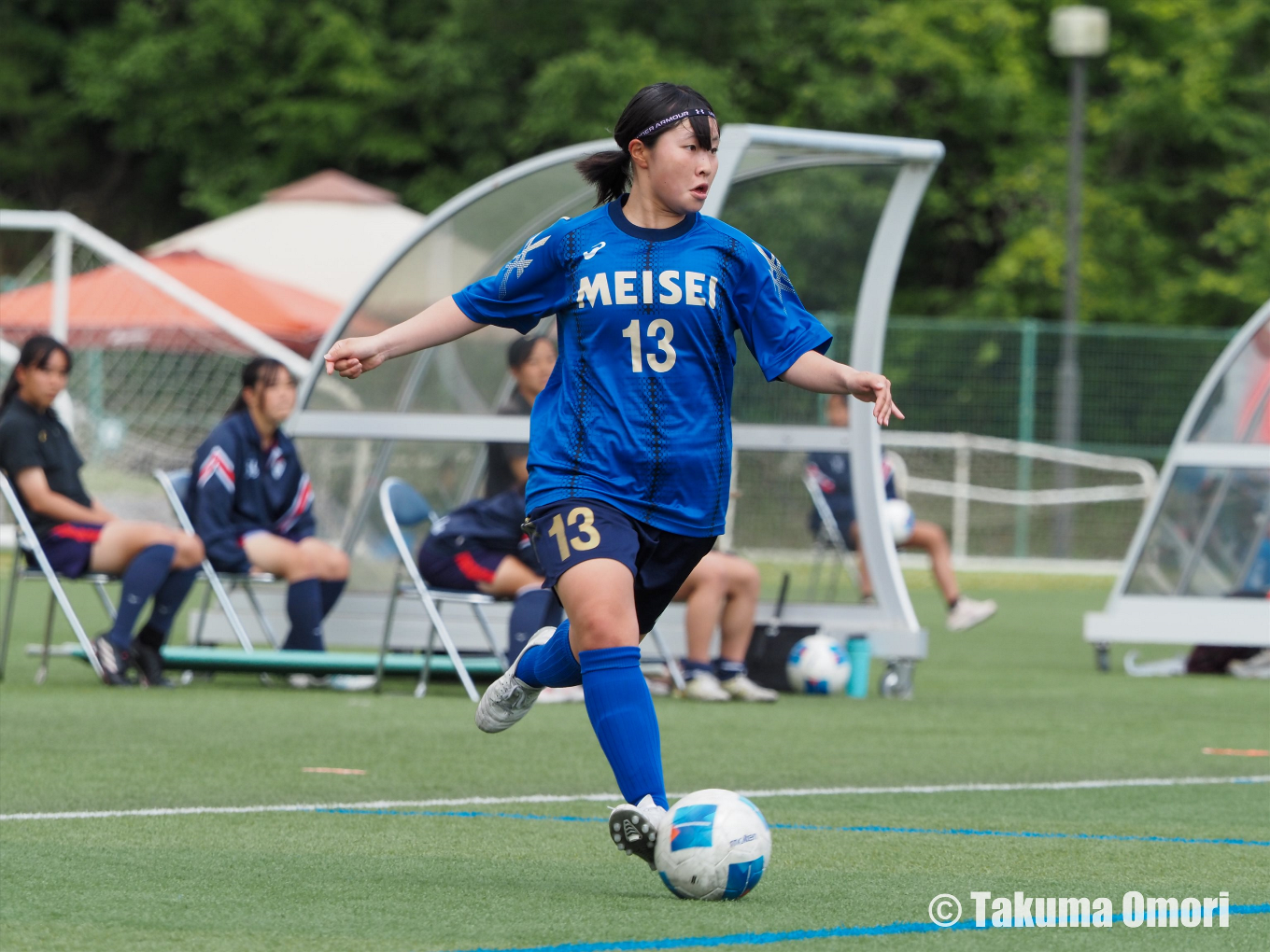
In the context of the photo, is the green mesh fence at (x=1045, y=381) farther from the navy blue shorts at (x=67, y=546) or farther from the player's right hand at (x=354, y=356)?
the player's right hand at (x=354, y=356)

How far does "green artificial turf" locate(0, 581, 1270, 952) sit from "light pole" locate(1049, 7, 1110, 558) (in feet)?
44.9

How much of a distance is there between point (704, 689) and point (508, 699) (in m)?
4.66

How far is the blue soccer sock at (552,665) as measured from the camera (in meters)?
4.99

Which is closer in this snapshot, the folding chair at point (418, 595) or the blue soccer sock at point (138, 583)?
the folding chair at point (418, 595)

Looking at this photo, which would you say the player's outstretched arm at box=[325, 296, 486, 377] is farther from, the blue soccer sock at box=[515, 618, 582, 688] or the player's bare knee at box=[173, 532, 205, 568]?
the player's bare knee at box=[173, 532, 205, 568]

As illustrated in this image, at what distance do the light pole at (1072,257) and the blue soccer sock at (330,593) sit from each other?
14.9 meters

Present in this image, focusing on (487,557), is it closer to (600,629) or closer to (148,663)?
(148,663)

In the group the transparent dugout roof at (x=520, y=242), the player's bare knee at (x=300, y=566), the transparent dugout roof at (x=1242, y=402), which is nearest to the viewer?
the player's bare knee at (x=300, y=566)

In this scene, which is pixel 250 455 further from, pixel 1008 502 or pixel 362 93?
pixel 362 93

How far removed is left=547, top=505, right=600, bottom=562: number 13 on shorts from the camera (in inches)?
185

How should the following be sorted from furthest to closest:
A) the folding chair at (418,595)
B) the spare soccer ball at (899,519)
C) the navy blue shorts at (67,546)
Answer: the spare soccer ball at (899,519) < the navy blue shorts at (67,546) < the folding chair at (418,595)

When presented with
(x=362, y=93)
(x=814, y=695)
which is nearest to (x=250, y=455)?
(x=814, y=695)

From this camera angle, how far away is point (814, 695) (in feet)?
34.2

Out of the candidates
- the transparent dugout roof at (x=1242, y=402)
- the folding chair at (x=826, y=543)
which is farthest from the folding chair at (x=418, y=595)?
the transparent dugout roof at (x=1242, y=402)
